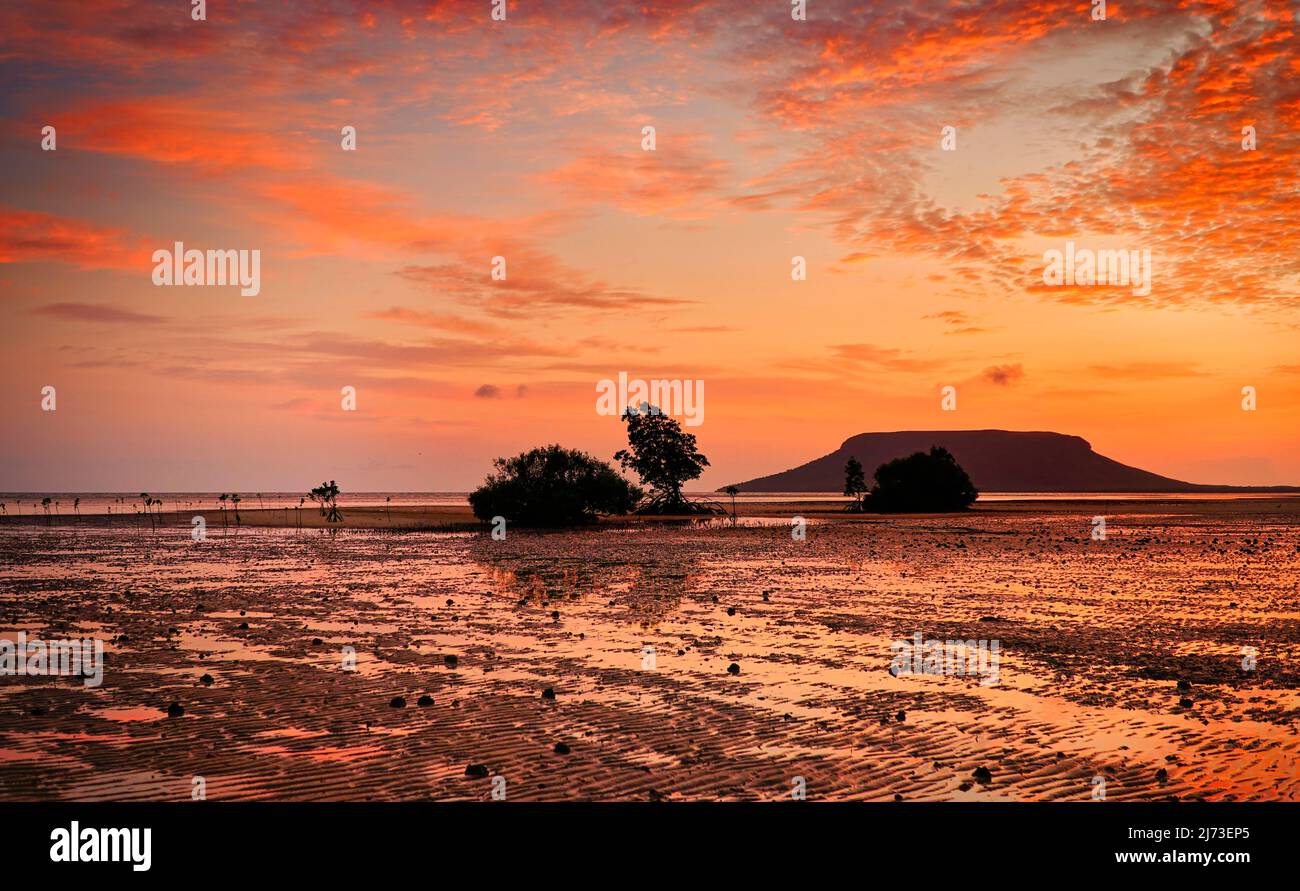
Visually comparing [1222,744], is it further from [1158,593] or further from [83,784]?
[1158,593]

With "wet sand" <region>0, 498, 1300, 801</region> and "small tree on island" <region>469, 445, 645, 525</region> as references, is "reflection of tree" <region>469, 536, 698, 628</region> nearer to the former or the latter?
"wet sand" <region>0, 498, 1300, 801</region>

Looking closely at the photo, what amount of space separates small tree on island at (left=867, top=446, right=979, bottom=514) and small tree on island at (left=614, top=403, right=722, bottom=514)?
21.2 meters

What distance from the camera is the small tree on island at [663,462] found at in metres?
117

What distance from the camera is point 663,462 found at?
118 metres

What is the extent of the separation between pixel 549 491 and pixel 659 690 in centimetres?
7725

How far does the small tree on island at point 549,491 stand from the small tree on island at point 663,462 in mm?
21262

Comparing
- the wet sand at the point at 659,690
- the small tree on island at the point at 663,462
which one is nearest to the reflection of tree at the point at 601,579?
the wet sand at the point at 659,690

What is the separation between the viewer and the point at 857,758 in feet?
35.0

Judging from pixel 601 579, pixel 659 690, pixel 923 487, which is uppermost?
pixel 923 487

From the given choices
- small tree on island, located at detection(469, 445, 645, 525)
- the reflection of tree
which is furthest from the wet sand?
small tree on island, located at detection(469, 445, 645, 525)

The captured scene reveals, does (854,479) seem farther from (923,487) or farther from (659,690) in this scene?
(659,690)

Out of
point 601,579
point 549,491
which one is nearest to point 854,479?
point 549,491
